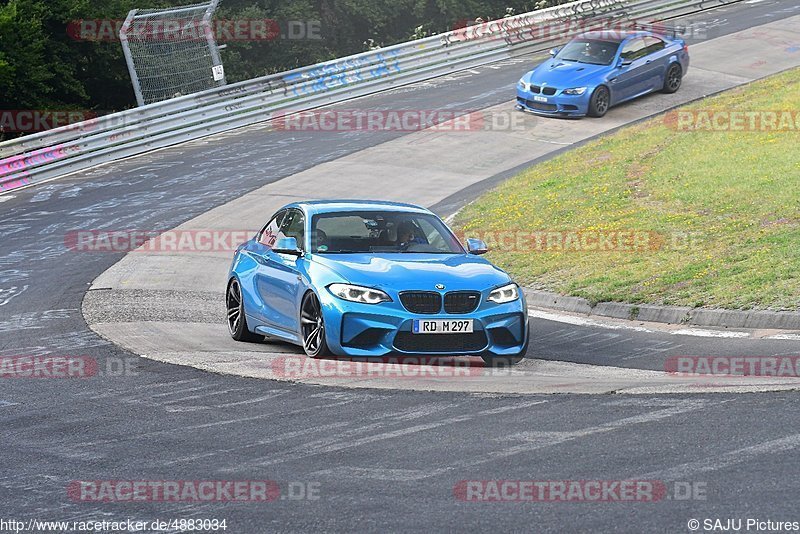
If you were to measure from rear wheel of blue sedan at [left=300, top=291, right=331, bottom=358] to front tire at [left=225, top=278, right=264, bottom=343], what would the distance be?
5.60 ft

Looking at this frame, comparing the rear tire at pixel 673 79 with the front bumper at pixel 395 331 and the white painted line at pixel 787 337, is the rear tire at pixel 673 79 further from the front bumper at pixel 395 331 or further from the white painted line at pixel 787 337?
the front bumper at pixel 395 331

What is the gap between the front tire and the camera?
12.9 meters

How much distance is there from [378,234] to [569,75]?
1772 cm

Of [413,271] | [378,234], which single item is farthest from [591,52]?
[413,271]

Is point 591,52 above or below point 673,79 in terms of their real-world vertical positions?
above

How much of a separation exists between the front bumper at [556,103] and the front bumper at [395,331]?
1867 cm

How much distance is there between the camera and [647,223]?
1792 centimetres

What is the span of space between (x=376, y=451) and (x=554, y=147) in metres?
20.5

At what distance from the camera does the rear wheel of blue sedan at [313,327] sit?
10.8 m

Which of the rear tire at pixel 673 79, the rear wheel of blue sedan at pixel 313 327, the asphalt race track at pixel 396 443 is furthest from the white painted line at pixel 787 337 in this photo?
the rear tire at pixel 673 79

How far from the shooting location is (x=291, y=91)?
31.6 m

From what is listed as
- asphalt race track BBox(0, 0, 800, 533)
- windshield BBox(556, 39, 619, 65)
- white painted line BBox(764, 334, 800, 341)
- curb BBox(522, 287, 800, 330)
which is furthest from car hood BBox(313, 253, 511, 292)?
windshield BBox(556, 39, 619, 65)

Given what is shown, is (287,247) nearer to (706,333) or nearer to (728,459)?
(706,333)

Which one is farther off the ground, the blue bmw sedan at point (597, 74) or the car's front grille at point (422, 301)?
the car's front grille at point (422, 301)
